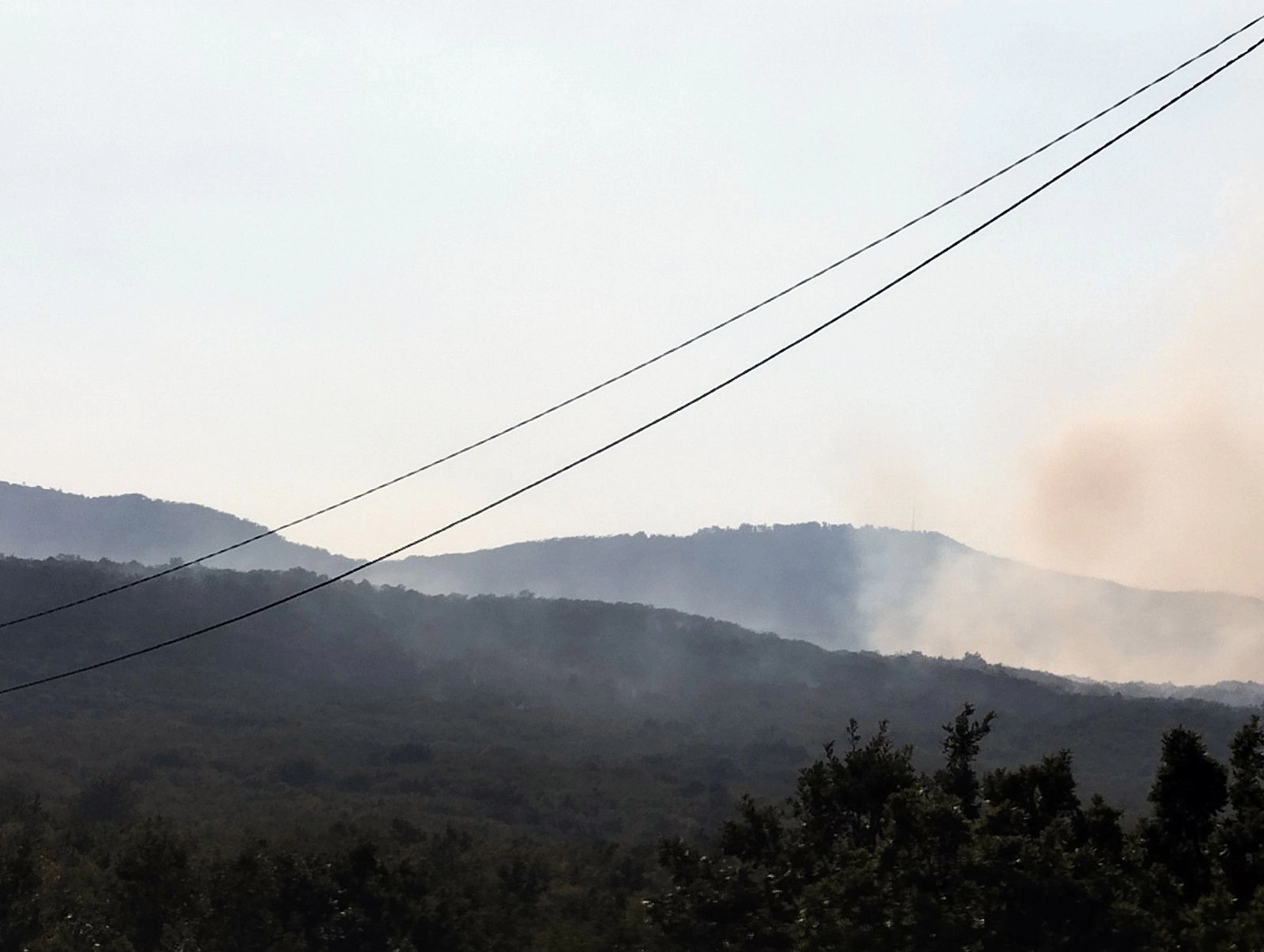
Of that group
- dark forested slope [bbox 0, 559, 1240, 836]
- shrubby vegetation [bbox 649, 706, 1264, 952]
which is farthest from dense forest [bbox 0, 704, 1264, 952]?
dark forested slope [bbox 0, 559, 1240, 836]

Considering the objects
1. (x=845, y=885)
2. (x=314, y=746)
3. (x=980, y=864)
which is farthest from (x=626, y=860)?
(x=314, y=746)

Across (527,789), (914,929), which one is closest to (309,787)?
(527,789)

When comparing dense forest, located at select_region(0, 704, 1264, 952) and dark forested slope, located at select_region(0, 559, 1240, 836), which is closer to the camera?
dense forest, located at select_region(0, 704, 1264, 952)

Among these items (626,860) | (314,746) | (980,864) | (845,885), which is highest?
(980,864)

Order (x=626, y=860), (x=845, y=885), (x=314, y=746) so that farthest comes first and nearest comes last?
(x=314, y=746) → (x=626, y=860) → (x=845, y=885)

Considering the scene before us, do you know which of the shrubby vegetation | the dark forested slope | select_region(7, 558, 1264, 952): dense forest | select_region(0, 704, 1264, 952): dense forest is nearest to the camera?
the shrubby vegetation

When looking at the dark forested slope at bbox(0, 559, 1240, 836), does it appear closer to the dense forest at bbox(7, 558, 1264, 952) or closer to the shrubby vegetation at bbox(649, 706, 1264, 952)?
the dense forest at bbox(7, 558, 1264, 952)

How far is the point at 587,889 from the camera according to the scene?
2393 inches

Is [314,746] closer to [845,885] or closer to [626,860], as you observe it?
[626,860]

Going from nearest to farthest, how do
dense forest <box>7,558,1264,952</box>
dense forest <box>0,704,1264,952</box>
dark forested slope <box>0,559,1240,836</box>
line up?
dense forest <box>0,704,1264,952</box>
dense forest <box>7,558,1264,952</box>
dark forested slope <box>0,559,1240,836</box>

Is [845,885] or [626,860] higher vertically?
[845,885]

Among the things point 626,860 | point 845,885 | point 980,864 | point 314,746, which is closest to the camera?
point 980,864

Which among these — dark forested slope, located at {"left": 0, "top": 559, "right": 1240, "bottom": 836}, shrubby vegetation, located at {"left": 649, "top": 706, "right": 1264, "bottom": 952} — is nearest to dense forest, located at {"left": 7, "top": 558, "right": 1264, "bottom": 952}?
shrubby vegetation, located at {"left": 649, "top": 706, "right": 1264, "bottom": 952}

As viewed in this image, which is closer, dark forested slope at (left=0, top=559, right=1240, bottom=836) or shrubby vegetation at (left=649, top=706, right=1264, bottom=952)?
shrubby vegetation at (left=649, top=706, right=1264, bottom=952)
